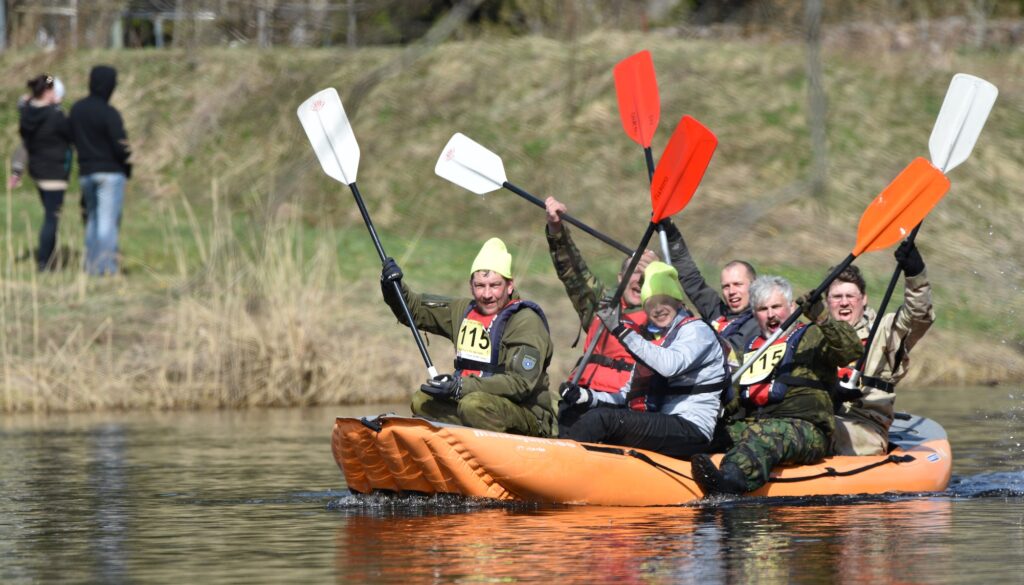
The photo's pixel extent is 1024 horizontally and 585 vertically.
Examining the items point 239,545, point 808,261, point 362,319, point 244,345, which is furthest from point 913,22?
point 239,545

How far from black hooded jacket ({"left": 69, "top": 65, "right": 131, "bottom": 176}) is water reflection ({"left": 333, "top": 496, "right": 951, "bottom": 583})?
7585 millimetres

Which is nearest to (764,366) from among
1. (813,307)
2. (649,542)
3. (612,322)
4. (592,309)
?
(813,307)

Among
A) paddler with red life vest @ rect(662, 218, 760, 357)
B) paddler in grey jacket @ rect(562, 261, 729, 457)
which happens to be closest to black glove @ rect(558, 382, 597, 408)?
paddler in grey jacket @ rect(562, 261, 729, 457)

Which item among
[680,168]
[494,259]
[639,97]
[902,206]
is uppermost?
[639,97]

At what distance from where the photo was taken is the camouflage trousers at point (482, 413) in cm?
909

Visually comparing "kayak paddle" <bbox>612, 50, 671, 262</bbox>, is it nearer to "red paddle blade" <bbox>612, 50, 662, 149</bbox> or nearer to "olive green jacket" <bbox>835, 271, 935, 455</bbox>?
"red paddle blade" <bbox>612, 50, 662, 149</bbox>

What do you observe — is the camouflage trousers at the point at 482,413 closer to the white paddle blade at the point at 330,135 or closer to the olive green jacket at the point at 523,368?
the olive green jacket at the point at 523,368

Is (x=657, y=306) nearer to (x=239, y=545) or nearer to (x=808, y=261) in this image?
(x=239, y=545)

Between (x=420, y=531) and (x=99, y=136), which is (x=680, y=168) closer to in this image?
(x=420, y=531)

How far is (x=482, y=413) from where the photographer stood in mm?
9086

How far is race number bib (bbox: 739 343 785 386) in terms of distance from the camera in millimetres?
9531

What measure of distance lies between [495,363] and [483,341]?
114 mm

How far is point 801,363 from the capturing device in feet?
31.4

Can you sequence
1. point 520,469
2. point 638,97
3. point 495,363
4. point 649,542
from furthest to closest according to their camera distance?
1. point 638,97
2. point 495,363
3. point 520,469
4. point 649,542
